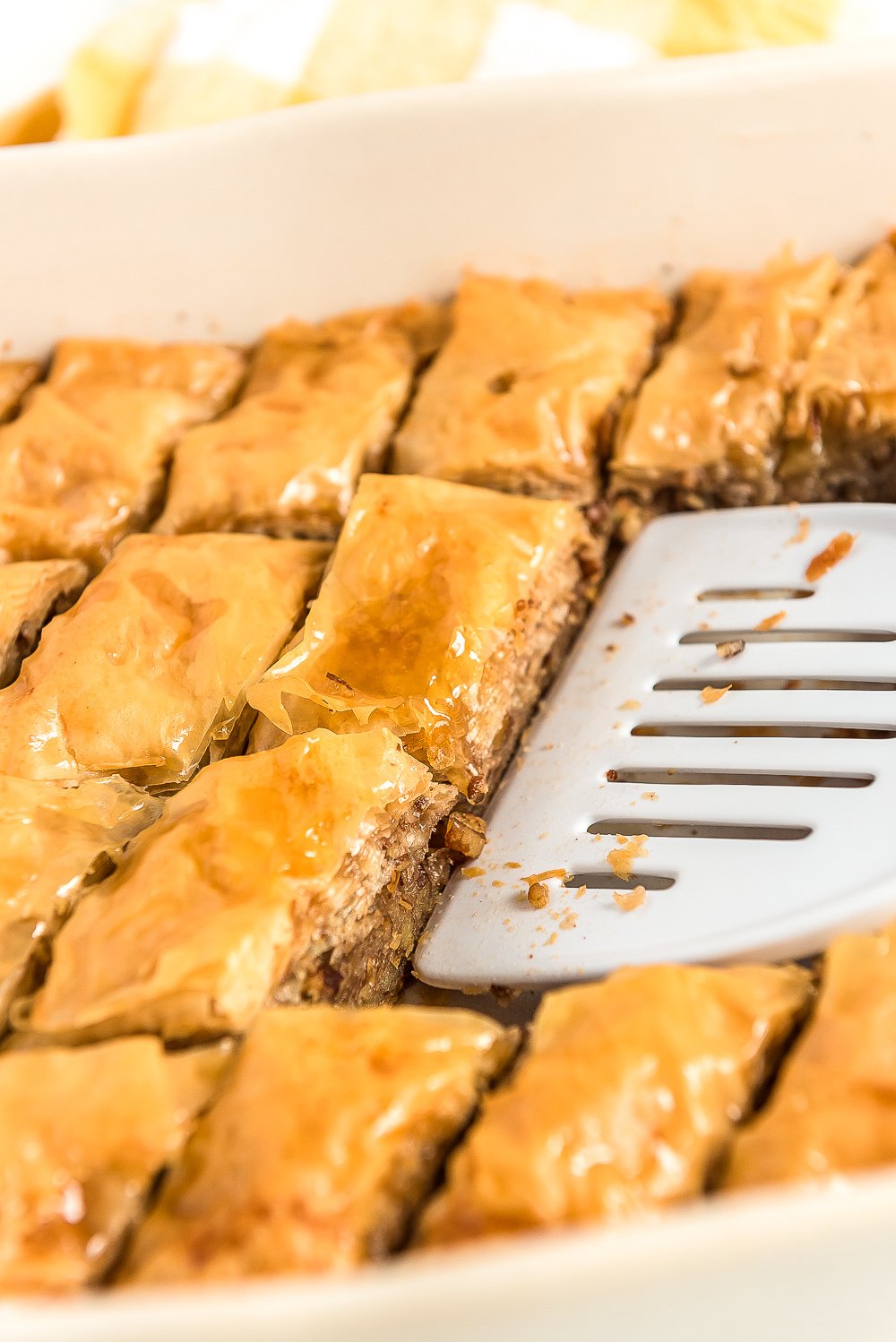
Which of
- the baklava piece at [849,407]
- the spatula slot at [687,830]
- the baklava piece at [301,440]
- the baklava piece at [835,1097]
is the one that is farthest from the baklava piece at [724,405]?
the baklava piece at [835,1097]

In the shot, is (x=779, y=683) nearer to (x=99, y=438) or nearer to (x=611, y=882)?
(x=611, y=882)

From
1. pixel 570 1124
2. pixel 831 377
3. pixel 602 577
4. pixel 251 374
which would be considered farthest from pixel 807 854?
pixel 251 374

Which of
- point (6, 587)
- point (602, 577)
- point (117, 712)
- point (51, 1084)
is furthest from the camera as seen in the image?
point (602, 577)

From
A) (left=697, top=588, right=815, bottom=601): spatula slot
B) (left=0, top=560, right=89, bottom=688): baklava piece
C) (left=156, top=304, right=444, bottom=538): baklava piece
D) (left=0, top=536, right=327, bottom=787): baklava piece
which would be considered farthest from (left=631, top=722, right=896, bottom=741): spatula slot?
(left=0, top=560, right=89, bottom=688): baklava piece

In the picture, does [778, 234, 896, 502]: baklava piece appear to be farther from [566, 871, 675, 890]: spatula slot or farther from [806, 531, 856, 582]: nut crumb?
[566, 871, 675, 890]: spatula slot

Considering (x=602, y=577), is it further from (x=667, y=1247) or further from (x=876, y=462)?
(x=667, y=1247)

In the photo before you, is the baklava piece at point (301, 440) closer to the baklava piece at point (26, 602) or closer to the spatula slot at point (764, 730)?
the baklava piece at point (26, 602)
